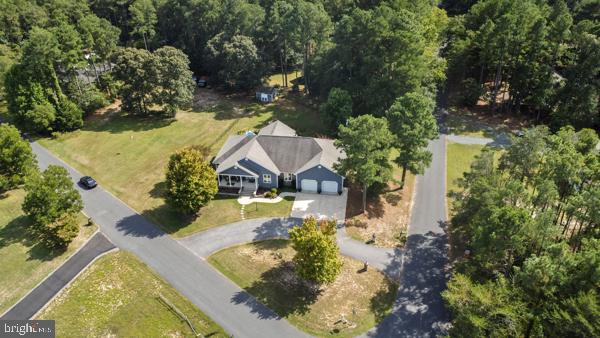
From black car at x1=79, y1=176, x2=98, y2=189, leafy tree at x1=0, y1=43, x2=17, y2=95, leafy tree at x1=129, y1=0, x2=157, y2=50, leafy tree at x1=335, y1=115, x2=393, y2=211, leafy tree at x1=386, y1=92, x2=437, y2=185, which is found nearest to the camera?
leafy tree at x1=335, y1=115, x2=393, y2=211

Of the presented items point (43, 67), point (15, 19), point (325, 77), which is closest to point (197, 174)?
point (325, 77)

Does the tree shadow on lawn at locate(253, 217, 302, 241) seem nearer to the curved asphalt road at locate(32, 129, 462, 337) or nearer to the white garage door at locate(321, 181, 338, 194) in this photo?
the curved asphalt road at locate(32, 129, 462, 337)

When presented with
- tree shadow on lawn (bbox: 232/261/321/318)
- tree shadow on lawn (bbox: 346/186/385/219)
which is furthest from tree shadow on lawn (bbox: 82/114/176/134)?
tree shadow on lawn (bbox: 232/261/321/318)

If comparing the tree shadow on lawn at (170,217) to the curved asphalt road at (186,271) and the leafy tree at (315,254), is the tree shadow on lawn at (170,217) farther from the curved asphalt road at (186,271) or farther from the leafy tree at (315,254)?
the leafy tree at (315,254)

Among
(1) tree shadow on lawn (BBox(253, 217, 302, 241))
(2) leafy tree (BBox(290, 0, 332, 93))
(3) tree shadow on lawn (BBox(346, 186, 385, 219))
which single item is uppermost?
(2) leafy tree (BBox(290, 0, 332, 93))

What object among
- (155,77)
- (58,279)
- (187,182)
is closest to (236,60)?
(155,77)

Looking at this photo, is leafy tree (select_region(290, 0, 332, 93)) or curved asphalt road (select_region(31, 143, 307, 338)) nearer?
curved asphalt road (select_region(31, 143, 307, 338))
